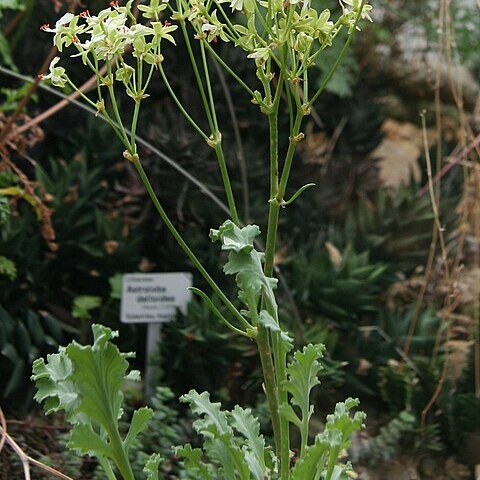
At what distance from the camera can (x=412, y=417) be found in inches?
94.9

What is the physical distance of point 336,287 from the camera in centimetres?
281

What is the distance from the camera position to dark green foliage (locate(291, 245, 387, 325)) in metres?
2.80

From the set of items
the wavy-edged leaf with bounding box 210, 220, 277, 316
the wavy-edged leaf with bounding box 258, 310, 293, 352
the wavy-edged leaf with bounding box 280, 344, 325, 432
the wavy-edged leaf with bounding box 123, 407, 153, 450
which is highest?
the wavy-edged leaf with bounding box 210, 220, 277, 316

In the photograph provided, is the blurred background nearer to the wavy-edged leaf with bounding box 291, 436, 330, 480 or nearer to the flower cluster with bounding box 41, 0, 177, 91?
the wavy-edged leaf with bounding box 291, 436, 330, 480

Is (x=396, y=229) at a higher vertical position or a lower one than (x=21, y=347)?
Result: higher

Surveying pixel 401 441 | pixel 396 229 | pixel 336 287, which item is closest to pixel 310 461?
pixel 401 441

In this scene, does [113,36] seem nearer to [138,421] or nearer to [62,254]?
[138,421]

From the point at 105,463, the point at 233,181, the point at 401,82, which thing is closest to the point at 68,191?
the point at 233,181

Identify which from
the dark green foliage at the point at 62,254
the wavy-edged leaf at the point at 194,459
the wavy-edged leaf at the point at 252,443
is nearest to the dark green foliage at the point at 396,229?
the dark green foliage at the point at 62,254

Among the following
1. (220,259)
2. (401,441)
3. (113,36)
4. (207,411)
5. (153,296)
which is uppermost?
(113,36)

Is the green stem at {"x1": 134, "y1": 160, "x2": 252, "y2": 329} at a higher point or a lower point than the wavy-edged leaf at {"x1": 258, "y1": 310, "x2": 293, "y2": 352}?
higher

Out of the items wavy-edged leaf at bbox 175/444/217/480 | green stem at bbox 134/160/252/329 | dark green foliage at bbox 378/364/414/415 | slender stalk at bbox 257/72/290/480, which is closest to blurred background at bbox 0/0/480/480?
dark green foliage at bbox 378/364/414/415

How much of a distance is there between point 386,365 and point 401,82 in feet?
8.83

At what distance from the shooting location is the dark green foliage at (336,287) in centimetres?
280
